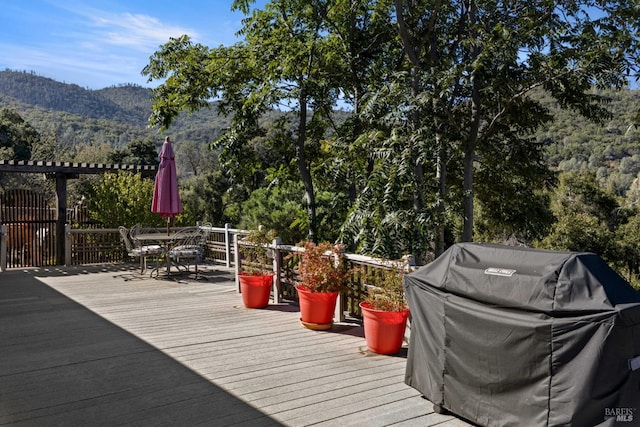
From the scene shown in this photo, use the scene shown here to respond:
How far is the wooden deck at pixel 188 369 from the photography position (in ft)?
9.89

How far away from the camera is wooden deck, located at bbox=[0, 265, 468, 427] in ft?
9.89

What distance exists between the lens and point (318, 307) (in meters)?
4.99

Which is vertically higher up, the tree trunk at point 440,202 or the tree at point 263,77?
the tree at point 263,77

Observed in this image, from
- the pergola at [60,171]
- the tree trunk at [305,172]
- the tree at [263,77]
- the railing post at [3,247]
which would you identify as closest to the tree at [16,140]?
the pergola at [60,171]

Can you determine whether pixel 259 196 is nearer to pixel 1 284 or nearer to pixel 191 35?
pixel 191 35

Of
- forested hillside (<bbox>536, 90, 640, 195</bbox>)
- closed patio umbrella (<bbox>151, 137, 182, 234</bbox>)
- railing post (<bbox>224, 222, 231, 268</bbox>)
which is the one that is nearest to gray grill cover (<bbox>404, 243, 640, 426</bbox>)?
closed patio umbrella (<bbox>151, 137, 182, 234</bbox>)

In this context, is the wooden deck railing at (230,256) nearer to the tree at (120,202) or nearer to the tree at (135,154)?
the tree at (120,202)

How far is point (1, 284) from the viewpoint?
310 inches

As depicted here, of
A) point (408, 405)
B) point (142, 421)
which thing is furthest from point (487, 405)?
point (142, 421)

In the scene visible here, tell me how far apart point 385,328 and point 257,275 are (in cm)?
250

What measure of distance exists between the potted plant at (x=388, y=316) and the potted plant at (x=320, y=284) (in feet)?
2.53

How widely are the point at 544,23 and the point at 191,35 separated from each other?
611 centimetres

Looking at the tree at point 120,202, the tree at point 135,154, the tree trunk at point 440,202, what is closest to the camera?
the tree trunk at point 440,202

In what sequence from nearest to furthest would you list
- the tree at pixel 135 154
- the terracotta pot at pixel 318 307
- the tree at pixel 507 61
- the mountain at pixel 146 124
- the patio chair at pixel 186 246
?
the terracotta pot at pixel 318 307 < the tree at pixel 507 61 < the patio chair at pixel 186 246 < the mountain at pixel 146 124 < the tree at pixel 135 154
